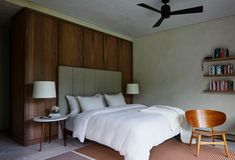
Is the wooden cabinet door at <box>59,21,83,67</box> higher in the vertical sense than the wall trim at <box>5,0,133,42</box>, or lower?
lower

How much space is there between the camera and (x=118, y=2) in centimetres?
351

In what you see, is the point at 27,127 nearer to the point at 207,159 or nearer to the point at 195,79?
the point at 207,159

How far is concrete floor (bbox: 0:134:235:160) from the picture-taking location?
2.93m

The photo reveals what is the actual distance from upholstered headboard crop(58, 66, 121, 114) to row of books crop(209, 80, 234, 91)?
8.47ft

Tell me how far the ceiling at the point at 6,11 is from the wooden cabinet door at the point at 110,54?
93.9 inches

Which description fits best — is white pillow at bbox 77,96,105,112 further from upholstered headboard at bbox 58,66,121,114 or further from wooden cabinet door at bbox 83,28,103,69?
wooden cabinet door at bbox 83,28,103,69

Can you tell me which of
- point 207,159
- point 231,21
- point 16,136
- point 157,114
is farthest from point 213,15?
point 16,136

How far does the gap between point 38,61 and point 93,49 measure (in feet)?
5.22

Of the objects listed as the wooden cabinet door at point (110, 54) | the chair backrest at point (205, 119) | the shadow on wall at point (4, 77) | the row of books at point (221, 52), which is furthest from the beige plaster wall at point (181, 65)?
the shadow on wall at point (4, 77)

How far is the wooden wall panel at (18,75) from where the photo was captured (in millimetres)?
3598

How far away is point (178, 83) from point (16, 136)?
14.0 feet

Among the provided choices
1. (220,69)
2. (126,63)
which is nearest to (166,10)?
(220,69)

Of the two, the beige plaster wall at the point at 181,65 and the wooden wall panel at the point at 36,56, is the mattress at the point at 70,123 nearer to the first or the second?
the wooden wall panel at the point at 36,56

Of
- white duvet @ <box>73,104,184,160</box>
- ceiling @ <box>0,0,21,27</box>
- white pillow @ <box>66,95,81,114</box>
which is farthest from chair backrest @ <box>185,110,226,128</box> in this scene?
ceiling @ <box>0,0,21,27</box>
